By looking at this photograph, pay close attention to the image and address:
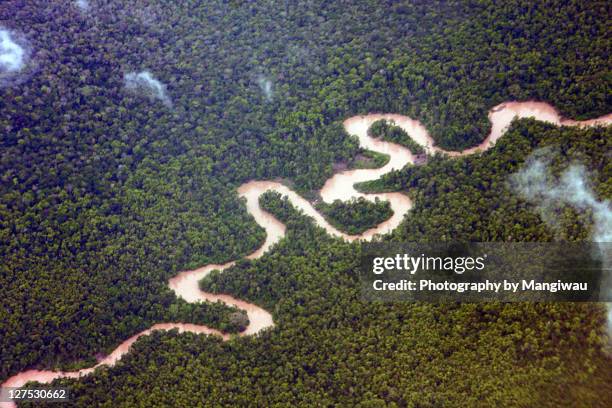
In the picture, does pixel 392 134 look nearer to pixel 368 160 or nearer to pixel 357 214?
pixel 368 160

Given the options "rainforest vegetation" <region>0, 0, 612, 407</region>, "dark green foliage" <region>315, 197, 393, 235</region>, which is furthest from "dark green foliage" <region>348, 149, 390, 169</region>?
"dark green foliage" <region>315, 197, 393, 235</region>

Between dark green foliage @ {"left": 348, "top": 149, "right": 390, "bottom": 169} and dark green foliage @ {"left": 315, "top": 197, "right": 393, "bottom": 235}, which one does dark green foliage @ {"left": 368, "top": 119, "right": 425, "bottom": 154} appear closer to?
dark green foliage @ {"left": 348, "top": 149, "right": 390, "bottom": 169}

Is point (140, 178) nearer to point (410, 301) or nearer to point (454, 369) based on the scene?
point (410, 301)

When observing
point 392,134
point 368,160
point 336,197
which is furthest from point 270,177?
point 392,134

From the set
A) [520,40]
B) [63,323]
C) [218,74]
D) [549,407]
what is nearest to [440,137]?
[520,40]

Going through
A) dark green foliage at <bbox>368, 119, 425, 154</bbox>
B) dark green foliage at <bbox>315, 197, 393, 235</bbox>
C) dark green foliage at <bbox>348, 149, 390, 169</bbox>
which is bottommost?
dark green foliage at <bbox>315, 197, 393, 235</bbox>

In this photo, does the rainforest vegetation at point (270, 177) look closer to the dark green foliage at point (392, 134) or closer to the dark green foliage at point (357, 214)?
the dark green foliage at point (357, 214)
